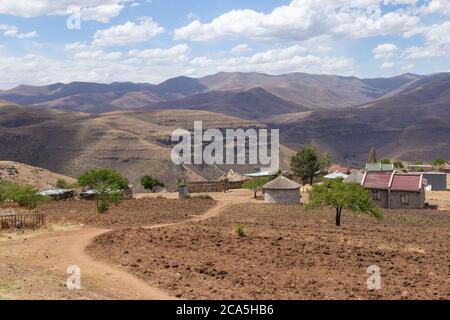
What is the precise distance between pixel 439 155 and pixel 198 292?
192166 millimetres

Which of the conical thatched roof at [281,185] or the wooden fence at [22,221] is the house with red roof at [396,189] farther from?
the wooden fence at [22,221]

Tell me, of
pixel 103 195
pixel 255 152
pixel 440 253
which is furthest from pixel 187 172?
pixel 440 253

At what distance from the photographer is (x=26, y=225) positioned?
2855cm

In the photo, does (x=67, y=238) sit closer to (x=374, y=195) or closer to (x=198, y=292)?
(x=198, y=292)

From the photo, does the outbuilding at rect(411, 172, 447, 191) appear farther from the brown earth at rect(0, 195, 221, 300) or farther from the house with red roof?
the brown earth at rect(0, 195, 221, 300)

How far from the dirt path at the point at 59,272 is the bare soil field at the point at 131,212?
4763 mm

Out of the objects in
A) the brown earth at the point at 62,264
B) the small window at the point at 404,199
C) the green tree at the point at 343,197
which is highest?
the green tree at the point at 343,197

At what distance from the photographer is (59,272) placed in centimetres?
1848

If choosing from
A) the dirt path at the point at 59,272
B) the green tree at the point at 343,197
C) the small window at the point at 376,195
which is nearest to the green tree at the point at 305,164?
the small window at the point at 376,195

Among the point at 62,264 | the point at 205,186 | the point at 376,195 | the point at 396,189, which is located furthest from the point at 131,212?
the point at 205,186

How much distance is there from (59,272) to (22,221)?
11516mm

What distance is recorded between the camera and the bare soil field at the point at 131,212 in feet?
103

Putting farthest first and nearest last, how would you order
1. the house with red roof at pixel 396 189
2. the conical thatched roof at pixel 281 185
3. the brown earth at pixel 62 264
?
the conical thatched roof at pixel 281 185, the house with red roof at pixel 396 189, the brown earth at pixel 62 264

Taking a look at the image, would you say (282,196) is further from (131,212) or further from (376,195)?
(131,212)
